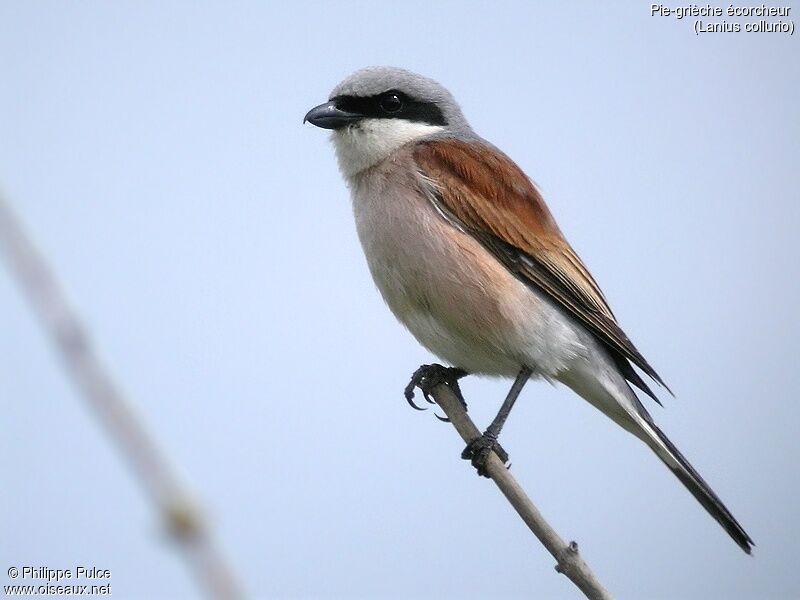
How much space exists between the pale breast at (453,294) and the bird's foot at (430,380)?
0.07 m

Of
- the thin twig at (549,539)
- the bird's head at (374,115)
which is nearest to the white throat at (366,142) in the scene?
the bird's head at (374,115)

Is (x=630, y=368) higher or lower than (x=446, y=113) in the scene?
lower

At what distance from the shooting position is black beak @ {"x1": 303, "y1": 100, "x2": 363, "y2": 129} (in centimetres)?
400

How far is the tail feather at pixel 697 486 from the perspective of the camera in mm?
3517

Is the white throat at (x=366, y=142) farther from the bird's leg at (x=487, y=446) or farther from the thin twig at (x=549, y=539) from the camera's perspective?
the thin twig at (x=549, y=539)

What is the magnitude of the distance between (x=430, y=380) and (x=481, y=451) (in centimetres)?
43

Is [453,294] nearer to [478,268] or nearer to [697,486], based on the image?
[478,268]

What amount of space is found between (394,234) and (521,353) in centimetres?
66

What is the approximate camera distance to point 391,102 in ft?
13.6

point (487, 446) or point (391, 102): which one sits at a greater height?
point (391, 102)

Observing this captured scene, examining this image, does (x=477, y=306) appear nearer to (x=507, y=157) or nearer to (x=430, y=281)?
(x=430, y=281)

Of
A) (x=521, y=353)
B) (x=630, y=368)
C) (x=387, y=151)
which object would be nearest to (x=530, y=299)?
(x=521, y=353)

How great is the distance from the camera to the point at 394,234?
3.74 metres

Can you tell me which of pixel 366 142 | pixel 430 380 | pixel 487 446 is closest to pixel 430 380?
pixel 430 380
